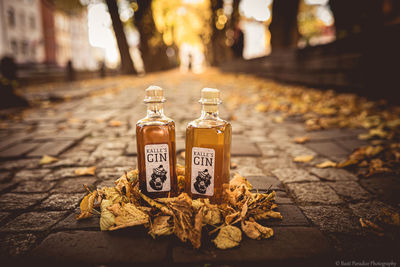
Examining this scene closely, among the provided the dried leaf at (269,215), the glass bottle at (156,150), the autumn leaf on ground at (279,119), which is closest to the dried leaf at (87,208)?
the glass bottle at (156,150)

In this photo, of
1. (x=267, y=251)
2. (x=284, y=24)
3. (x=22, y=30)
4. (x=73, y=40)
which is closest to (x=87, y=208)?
(x=267, y=251)

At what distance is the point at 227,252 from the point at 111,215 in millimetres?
622

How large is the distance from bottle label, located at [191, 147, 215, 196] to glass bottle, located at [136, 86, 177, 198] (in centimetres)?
13

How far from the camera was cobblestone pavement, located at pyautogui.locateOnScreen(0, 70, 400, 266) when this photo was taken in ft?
3.87

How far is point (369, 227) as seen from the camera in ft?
4.50

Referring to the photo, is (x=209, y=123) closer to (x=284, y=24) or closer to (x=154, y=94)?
(x=154, y=94)

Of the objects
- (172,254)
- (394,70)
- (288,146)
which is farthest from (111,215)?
(394,70)

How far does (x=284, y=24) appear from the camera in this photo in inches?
352

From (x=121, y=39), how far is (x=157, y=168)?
15671mm

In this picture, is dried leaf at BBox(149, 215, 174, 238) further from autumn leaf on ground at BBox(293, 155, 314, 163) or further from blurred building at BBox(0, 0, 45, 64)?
blurred building at BBox(0, 0, 45, 64)

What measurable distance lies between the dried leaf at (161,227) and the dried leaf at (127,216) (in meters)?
0.05

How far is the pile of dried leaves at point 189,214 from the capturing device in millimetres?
1227

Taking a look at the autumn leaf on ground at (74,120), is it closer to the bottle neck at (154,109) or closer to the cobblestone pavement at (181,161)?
the cobblestone pavement at (181,161)

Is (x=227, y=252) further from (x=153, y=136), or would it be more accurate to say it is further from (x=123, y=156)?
(x=123, y=156)
